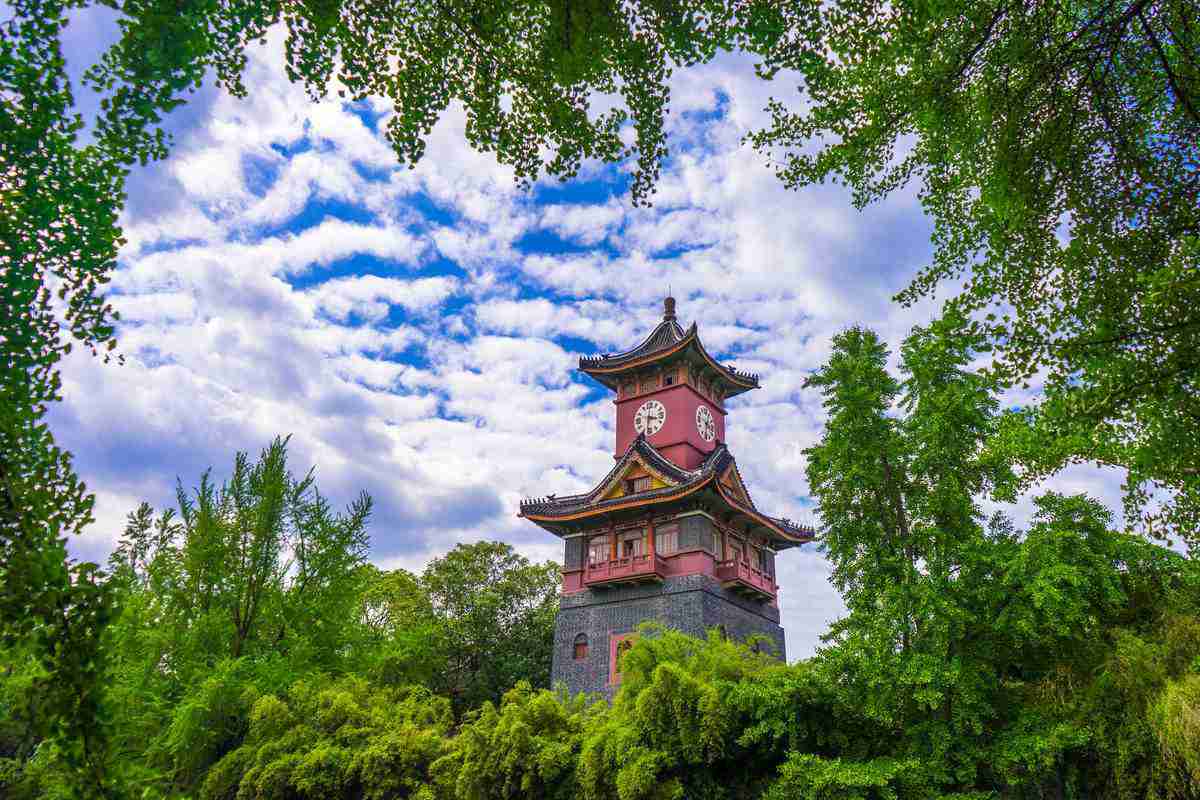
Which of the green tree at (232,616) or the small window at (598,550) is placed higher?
the small window at (598,550)

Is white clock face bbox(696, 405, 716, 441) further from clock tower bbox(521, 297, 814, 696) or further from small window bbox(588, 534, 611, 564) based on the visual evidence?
small window bbox(588, 534, 611, 564)

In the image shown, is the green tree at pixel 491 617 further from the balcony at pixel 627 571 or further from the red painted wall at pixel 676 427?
the red painted wall at pixel 676 427

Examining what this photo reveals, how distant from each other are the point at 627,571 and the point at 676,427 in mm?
5357

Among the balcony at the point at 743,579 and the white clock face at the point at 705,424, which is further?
the white clock face at the point at 705,424

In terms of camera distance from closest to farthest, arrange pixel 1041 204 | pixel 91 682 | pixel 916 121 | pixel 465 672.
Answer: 1. pixel 91 682
2. pixel 1041 204
3. pixel 916 121
4. pixel 465 672

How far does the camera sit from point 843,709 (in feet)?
34.3

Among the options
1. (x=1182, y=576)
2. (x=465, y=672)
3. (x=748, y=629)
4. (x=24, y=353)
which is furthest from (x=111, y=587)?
(x=465, y=672)

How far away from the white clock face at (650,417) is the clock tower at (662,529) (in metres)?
0.04

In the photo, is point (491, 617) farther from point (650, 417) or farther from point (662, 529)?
point (650, 417)

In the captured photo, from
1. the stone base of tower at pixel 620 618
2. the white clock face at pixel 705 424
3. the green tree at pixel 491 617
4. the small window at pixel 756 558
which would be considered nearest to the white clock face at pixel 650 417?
the white clock face at pixel 705 424

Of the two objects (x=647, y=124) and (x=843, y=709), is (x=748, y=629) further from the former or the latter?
(x=647, y=124)

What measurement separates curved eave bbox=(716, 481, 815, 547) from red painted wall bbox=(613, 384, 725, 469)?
1.97 meters

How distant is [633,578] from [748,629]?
13.5 ft

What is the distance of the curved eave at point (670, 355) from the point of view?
24.9 metres
